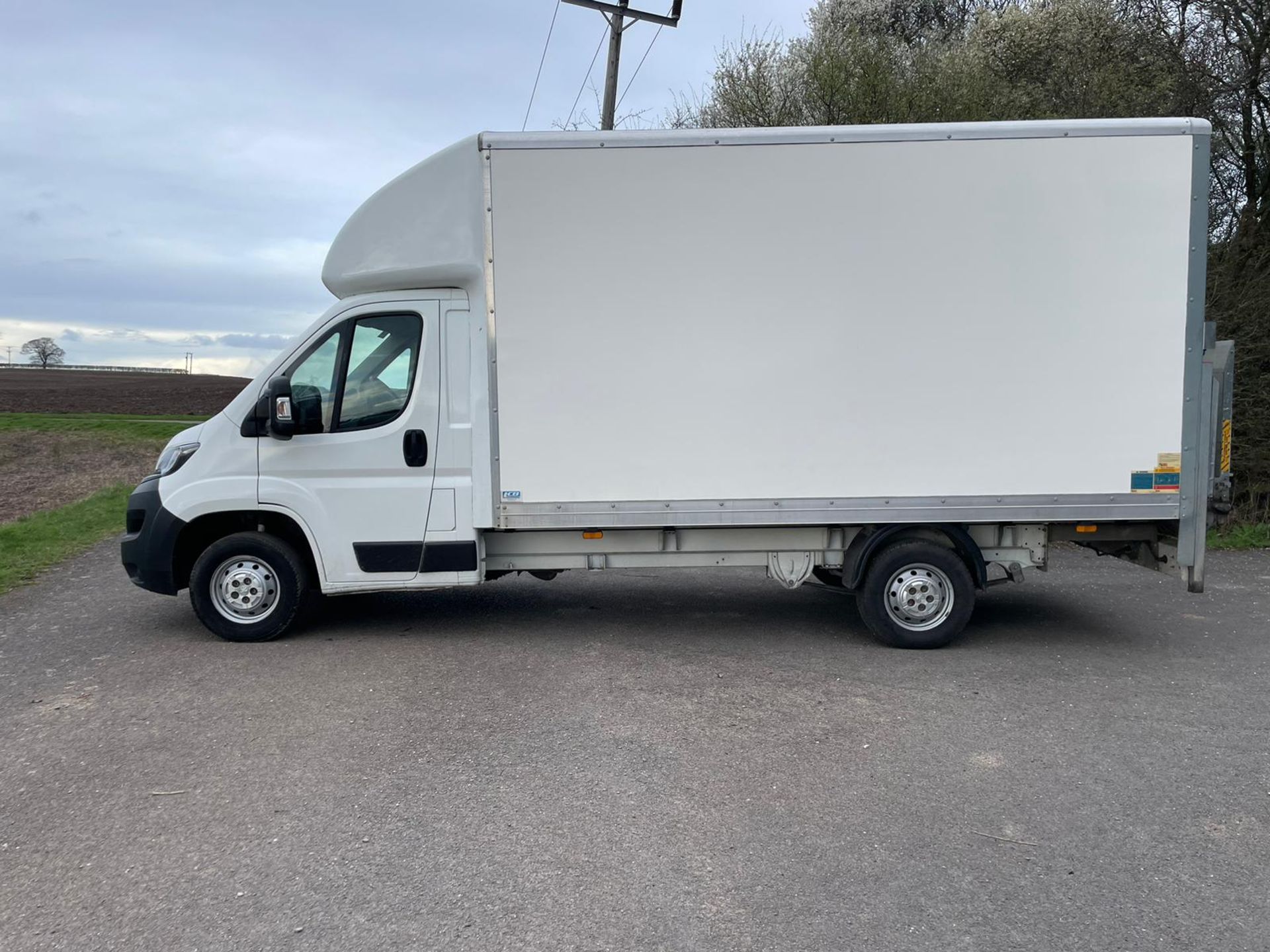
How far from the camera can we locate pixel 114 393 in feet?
131

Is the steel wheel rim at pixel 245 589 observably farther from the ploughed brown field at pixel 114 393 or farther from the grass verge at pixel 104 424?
the ploughed brown field at pixel 114 393

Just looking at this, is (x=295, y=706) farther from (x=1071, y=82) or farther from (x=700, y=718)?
(x=1071, y=82)

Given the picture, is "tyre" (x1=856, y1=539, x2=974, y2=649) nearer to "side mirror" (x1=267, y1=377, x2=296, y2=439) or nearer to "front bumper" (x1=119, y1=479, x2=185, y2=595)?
"side mirror" (x1=267, y1=377, x2=296, y2=439)

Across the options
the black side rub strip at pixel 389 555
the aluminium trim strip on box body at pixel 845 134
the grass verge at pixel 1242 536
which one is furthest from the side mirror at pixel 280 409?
the grass verge at pixel 1242 536

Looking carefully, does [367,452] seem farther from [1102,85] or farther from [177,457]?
[1102,85]

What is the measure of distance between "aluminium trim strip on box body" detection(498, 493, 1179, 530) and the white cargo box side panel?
0.21ft

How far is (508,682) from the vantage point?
5.80m

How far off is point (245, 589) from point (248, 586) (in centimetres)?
3

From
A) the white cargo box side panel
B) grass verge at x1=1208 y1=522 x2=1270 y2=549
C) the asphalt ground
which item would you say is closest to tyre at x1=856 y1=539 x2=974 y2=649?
the asphalt ground

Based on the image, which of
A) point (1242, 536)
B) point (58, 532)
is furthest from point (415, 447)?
point (1242, 536)

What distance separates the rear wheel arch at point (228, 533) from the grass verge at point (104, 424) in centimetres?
1951

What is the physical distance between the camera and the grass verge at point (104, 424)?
25.7m

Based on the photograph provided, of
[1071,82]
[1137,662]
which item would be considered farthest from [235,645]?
[1071,82]

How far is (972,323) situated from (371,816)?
442 cm
